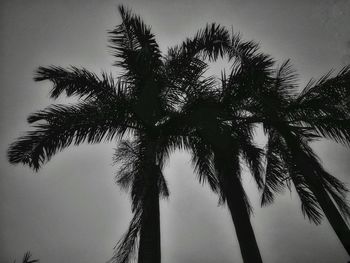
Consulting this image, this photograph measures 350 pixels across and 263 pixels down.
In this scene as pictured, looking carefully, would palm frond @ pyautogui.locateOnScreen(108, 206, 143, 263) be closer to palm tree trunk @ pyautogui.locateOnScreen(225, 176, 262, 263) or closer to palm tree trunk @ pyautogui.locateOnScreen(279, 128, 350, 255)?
palm tree trunk @ pyautogui.locateOnScreen(225, 176, 262, 263)

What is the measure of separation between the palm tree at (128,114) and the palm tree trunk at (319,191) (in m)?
Answer: 2.79

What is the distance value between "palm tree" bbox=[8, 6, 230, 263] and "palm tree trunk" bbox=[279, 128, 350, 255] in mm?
2792

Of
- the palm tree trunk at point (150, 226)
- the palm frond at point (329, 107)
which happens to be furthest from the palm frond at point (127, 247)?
the palm frond at point (329, 107)

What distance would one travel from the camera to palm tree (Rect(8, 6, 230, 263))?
5604 millimetres

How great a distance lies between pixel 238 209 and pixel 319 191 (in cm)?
180

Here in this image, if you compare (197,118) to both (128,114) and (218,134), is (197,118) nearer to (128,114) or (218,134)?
(218,134)

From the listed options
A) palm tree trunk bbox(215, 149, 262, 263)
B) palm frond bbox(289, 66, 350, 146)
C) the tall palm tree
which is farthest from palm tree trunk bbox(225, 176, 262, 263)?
palm frond bbox(289, 66, 350, 146)

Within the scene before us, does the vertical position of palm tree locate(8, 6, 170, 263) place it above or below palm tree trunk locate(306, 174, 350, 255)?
above

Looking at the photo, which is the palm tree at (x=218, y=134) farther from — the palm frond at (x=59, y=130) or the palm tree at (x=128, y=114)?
the palm frond at (x=59, y=130)

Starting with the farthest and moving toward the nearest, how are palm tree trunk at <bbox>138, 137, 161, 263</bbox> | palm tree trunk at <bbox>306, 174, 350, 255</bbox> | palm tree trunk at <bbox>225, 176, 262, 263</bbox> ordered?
palm tree trunk at <bbox>225, 176, 262, 263</bbox>, palm tree trunk at <bbox>306, 174, 350, 255</bbox>, palm tree trunk at <bbox>138, 137, 161, 263</bbox>

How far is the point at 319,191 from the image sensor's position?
17.7 ft

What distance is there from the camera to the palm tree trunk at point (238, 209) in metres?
5.71

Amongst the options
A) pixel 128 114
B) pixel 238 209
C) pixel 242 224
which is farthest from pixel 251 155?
pixel 128 114

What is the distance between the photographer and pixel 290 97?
677 centimetres
